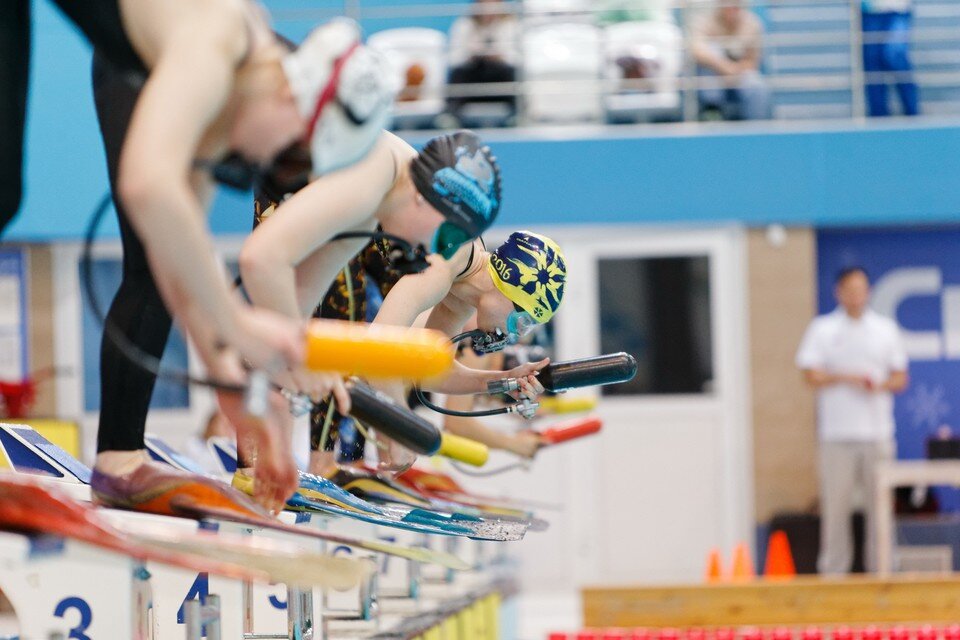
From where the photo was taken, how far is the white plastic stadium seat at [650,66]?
11039 millimetres

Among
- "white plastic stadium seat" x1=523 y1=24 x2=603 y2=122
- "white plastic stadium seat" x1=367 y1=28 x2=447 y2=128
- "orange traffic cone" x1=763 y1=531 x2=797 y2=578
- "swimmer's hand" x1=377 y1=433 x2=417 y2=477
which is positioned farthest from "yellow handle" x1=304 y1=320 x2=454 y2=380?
"white plastic stadium seat" x1=523 y1=24 x2=603 y2=122

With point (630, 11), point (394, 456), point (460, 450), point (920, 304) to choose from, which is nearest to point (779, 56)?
point (630, 11)

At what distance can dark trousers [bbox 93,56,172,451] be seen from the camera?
269cm

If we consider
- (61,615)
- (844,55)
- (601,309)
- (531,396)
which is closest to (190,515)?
(61,615)

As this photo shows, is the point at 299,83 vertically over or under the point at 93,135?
under

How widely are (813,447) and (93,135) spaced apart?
5.67 metres

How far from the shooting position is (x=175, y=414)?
11.3 metres

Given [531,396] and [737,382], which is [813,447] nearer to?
[737,382]

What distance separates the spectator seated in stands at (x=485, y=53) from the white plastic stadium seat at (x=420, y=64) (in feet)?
0.44

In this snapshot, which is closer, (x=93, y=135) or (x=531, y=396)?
(x=531, y=396)

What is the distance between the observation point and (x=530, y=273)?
3.75 m

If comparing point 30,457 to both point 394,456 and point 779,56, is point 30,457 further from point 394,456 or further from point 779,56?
point 779,56

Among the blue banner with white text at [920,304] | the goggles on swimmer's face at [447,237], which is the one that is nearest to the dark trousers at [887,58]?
the blue banner with white text at [920,304]

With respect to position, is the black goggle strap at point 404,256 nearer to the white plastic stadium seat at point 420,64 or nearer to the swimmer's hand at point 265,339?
the swimmer's hand at point 265,339
